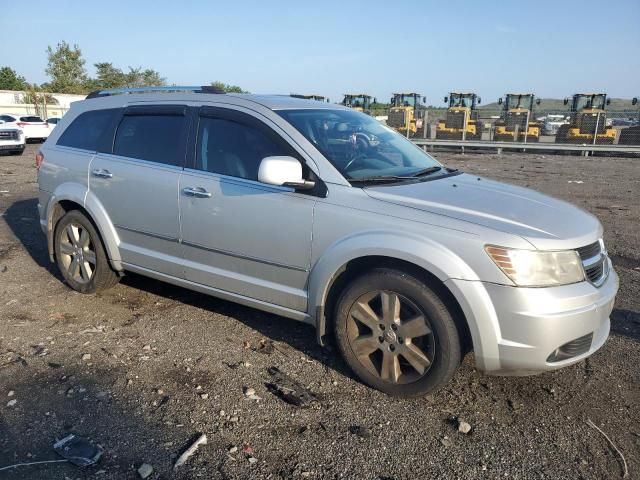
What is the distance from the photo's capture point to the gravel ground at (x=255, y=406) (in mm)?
2588

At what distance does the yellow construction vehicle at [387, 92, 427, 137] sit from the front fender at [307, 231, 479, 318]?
2312 cm

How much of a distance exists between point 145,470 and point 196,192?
1.97 meters

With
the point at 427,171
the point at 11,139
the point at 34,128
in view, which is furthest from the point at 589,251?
the point at 34,128

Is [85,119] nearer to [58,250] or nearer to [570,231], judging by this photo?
[58,250]

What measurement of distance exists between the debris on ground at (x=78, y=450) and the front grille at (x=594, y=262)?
110 inches

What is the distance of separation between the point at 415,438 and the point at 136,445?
1471mm

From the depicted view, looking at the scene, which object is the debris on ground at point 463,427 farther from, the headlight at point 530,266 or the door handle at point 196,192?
the door handle at point 196,192

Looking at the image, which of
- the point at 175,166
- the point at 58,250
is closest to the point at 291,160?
the point at 175,166

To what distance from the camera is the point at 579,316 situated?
281 centimetres

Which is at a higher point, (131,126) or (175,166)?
(131,126)

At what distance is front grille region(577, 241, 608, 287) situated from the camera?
2.98 metres

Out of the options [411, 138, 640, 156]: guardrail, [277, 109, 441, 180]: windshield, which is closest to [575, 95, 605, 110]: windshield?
[411, 138, 640, 156]: guardrail

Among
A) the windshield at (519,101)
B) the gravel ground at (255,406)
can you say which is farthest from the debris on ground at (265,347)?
the windshield at (519,101)

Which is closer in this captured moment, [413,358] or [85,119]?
[413,358]
